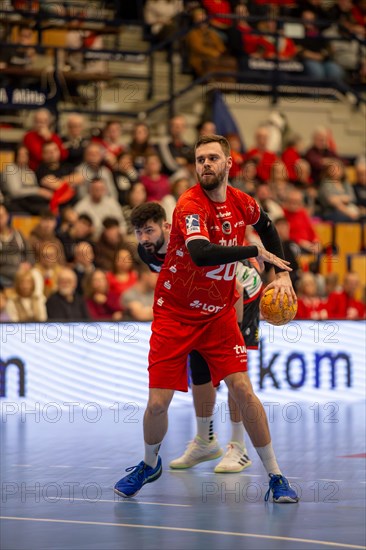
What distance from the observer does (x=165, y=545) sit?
6129 mm

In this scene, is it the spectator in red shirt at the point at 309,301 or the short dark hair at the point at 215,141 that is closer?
the short dark hair at the point at 215,141

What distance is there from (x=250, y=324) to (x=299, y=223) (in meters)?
6.94

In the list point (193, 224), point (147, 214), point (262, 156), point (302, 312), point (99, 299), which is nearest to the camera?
point (193, 224)

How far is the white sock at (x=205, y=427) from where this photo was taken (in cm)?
883

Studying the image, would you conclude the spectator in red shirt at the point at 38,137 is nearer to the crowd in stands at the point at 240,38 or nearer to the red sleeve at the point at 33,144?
the red sleeve at the point at 33,144

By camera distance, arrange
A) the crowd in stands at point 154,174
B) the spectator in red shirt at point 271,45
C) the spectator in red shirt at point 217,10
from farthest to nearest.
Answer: the spectator in red shirt at point 271,45 → the spectator in red shirt at point 217,10 → the crowd in stands at point 154,174

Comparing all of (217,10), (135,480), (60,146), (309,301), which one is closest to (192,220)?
(135,480)

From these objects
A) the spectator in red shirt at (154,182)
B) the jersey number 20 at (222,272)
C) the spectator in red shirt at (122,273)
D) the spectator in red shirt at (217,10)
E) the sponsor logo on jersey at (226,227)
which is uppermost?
the spectator in red shirt at (217,10)

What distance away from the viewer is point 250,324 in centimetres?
902

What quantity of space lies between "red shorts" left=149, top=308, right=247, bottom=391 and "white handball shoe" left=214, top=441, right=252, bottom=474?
3.69 ft

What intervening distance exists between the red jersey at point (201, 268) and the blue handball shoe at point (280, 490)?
105 centimetres

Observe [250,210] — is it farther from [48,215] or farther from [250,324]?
[48,215]

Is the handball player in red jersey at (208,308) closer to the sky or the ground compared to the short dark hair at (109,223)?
closer to the ground

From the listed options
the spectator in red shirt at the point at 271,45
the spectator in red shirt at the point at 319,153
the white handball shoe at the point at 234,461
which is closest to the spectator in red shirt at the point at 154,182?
the spectator in red shirt at the point at 319,153
